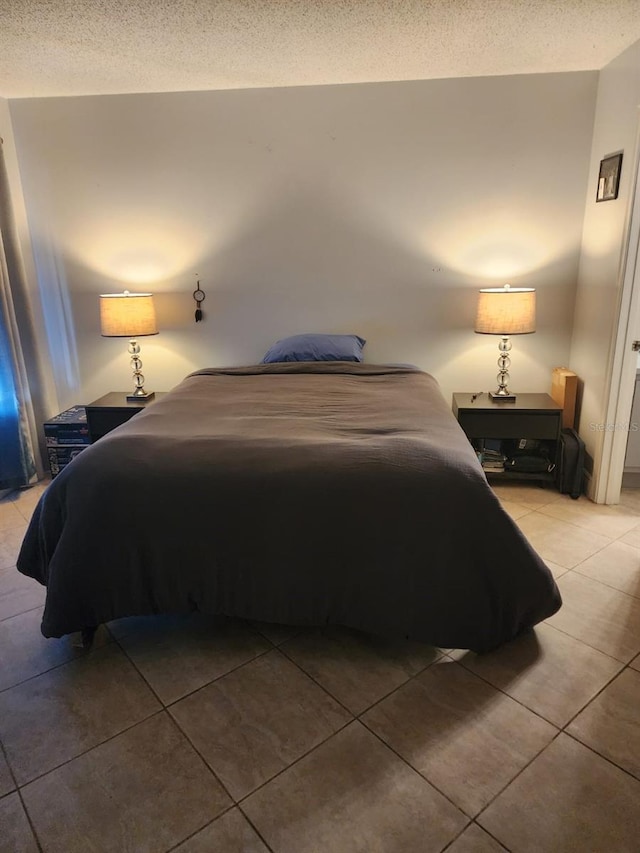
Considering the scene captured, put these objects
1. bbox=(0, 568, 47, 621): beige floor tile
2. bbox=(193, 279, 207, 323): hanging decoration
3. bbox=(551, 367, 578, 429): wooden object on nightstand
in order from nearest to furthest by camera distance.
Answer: bbox=(0, 568, 47, 621): beige floor tile < bbox=(551, 367, 578, 429): wooden object on nightstand < bbox=(193, 279, 207, 323): hanging decoration

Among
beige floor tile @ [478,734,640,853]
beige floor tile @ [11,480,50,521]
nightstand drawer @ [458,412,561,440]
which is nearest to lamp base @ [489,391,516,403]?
nightstand drawer @ [458,412,561,440]

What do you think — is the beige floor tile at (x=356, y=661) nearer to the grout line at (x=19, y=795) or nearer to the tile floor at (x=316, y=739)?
the tile floor at (x=316, y=739)

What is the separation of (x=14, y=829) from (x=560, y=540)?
2.31 metres

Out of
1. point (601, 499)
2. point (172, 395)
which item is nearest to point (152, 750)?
point (172, 395)

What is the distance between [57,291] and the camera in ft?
11.8

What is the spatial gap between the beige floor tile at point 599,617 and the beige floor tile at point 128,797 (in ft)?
4.34

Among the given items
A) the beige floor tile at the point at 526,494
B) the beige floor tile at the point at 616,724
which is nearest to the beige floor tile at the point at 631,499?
the beige floor tile at the point at 526,494

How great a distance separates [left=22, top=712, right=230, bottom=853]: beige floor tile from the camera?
1.28 m

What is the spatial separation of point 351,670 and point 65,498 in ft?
3.64

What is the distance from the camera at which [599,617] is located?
2.02m

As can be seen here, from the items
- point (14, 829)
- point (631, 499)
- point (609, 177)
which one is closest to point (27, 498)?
point (14, 829)

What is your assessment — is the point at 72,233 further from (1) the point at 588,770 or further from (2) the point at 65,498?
(1) the point at 588,770

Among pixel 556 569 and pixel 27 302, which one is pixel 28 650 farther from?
pixel 27 302

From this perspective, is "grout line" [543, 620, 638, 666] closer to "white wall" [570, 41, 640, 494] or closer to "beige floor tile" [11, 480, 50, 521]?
"white wall" [570, 41, 640, 494]
